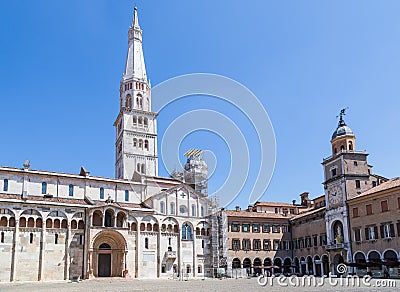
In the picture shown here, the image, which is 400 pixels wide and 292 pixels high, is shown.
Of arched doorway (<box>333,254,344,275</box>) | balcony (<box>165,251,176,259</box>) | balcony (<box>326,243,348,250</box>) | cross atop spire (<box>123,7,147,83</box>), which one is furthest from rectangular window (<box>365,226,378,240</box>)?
cross atop spire (<box>123,7,147,83</box>)

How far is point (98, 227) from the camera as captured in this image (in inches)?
1918

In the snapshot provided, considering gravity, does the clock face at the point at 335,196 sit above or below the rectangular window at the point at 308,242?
above

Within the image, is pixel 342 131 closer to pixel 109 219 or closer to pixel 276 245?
pixel 276 245

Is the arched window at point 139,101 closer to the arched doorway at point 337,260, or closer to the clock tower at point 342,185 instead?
the clock tower at point 342,185

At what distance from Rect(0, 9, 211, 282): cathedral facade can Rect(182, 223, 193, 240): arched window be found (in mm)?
134

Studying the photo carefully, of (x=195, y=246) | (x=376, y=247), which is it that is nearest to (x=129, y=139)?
(x=195, y=246)

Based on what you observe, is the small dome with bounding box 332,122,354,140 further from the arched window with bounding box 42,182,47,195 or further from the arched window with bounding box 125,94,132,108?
the arched window with bounding box 42,182,47,195

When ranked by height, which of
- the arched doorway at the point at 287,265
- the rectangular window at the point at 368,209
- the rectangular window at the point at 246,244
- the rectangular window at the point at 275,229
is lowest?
the arched doorway at the point at 287,265

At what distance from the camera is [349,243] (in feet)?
175

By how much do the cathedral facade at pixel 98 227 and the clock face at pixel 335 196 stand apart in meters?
16.8

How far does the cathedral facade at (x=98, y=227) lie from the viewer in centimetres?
4531

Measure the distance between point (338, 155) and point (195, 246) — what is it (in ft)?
73.3

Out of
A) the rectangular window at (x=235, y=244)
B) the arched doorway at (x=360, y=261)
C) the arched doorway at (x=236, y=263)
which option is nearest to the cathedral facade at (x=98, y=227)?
the rectangular window at (x=235, y=244)

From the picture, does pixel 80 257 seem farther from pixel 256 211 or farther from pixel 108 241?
pixel 256 211
